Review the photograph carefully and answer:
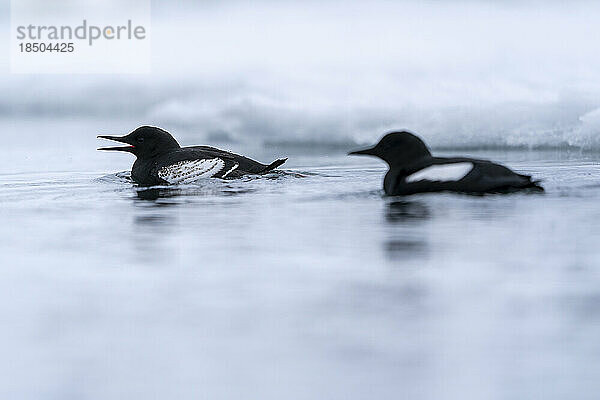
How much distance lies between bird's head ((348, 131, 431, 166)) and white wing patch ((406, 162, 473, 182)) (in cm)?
59

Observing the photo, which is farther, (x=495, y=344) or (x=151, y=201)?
(x=151, y=201)

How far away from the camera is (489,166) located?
9297 millimetres

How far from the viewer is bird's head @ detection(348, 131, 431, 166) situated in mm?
10078

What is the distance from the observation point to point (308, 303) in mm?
4512

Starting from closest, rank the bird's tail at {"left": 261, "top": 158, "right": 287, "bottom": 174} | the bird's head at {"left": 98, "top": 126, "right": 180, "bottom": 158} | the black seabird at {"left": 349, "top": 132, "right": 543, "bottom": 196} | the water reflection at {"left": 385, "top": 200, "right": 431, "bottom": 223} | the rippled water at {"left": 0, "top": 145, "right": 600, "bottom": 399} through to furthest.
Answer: the rippled water at {"left": 0, "top": 145, "right": 600, "bottom": 399} → the water reflection at {"left": 385, "top": 200, "right": 431, "bottom": 223} → the black seabird at {"left": 349, "top": 132, "right": 543, "bottom": 196} → the bird's tail at {"left": 261, "top": 158, "right": 287, "bottom": 174} → the bird's head at {"left": 98, "top": 126, "right": 180, "bottom": 158}

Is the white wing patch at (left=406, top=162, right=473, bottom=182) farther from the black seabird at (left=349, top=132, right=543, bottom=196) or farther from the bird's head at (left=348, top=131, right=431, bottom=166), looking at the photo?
the bird's head at (left=348, top=131, right=431, bottom=166)

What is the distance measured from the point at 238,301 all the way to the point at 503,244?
2661 mm

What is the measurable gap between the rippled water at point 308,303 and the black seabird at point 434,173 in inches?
15.2

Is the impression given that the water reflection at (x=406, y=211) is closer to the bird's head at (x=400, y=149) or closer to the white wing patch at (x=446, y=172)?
the white wing patch at (x=446, y=172)

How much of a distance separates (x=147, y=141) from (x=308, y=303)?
964 centimetres

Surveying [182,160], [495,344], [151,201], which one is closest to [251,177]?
[182,160]

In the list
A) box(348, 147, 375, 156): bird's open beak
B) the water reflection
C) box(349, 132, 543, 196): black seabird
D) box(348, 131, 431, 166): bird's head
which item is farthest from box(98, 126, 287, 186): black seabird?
the water reflection

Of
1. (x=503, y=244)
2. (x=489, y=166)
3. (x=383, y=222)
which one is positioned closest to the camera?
(x=503, y=244)

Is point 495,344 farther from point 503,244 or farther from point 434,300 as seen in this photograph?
point 503,244
